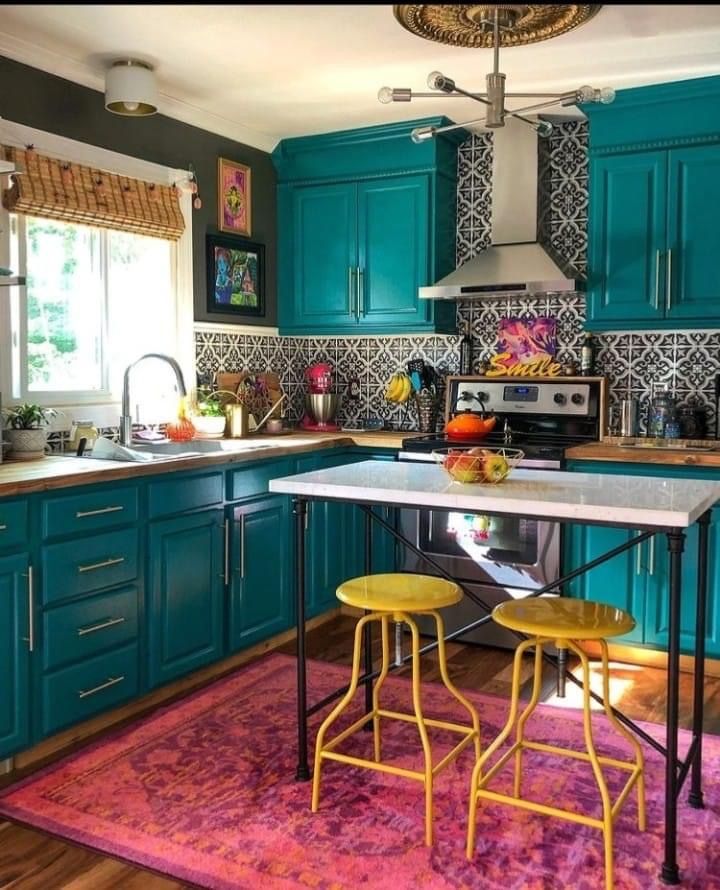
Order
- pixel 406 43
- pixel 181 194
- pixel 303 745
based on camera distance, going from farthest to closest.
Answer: pixel 181 194, pixel 406 43, pixel 303 745

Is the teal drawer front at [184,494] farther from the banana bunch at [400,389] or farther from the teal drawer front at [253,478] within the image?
the banana bunch at [400,389]

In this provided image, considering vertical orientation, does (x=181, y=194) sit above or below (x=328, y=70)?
below

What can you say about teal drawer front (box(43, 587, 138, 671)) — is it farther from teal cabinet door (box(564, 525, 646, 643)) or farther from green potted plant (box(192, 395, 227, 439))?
teal cabinet door (box(564, 525, 646, 643))

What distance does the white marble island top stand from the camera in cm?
206

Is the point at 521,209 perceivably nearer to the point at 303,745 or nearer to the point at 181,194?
the point at 181,194

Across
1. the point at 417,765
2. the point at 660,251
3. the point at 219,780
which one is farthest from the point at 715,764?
the point at 660,251

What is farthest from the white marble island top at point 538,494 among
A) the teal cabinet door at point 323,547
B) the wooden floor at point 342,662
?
the teal cabinet door at point 323,547

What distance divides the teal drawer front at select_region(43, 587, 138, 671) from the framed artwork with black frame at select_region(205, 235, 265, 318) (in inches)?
68.4

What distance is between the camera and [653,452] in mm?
3527

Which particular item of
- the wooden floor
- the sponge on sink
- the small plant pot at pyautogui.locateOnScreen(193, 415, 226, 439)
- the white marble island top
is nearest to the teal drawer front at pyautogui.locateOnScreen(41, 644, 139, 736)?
the wooden floor

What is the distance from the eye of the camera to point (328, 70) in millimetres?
3549

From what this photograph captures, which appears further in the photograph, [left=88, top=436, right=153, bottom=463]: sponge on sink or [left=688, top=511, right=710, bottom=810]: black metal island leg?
[left=88, top=436, right=153, bottom=463]: sponge on sink

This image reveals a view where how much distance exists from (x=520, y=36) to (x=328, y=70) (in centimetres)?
96

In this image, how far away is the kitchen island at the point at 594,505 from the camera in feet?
6.74
